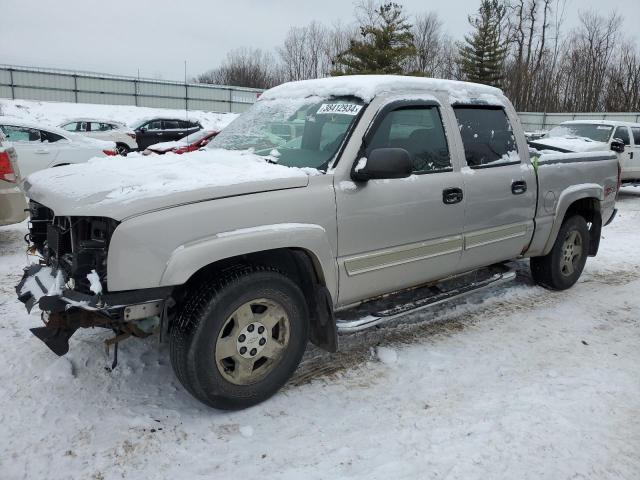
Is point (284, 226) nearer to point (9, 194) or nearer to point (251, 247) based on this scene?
point (251, 247)

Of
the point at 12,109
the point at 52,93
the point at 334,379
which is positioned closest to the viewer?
the point at 334,379

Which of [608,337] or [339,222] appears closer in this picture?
[339,222]

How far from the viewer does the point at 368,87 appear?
3686 mm

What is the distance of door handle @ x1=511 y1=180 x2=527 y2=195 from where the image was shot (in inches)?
175

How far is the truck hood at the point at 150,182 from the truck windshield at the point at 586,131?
479 inches

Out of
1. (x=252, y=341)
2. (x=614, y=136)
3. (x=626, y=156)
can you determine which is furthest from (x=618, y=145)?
(x=252, y=341)

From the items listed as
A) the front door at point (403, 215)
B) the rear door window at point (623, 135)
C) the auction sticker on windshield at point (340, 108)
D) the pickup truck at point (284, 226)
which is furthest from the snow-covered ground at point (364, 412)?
the rear door window at point (623, 135)

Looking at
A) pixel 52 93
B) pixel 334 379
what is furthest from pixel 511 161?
pixel 52 93

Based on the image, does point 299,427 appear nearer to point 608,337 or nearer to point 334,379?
point 334,379

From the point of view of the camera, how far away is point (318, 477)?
2586 mm

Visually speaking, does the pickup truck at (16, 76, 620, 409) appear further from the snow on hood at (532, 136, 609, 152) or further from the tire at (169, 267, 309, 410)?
the snow on hood at (532, 136, 609, 152)

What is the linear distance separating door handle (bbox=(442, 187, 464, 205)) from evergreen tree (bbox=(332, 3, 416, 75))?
90.3 ft

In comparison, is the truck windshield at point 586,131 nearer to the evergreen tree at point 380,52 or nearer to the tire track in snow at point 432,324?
the tire track in snow at point 432,324

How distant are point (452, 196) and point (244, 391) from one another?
2.05 metres
